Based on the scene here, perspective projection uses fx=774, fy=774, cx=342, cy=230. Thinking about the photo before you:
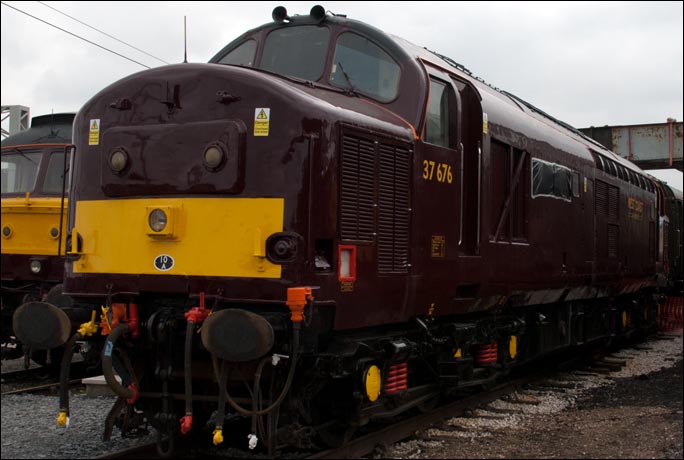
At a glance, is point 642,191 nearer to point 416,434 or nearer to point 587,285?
Result: point 587,285

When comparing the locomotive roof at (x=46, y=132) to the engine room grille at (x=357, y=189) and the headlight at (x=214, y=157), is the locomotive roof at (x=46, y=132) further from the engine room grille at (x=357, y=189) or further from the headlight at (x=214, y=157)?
the engine room grille at (x=357, y=189)

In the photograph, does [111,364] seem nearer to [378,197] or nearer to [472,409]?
[378,197]

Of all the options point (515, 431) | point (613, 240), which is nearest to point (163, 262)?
point (515, 431)

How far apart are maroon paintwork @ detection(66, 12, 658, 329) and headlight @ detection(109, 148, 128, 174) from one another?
8 centimetres

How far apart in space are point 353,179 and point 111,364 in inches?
88.6

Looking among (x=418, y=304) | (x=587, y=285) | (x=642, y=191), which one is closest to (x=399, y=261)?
(x=418, y=304)

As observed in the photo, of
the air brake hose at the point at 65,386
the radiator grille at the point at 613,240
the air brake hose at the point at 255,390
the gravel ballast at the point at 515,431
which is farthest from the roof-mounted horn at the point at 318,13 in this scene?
the radiator grille at the point at 613,240

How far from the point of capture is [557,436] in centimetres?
747

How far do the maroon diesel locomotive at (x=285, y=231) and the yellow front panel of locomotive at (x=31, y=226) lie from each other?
4.43 m

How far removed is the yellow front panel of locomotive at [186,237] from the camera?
5562 millimetres

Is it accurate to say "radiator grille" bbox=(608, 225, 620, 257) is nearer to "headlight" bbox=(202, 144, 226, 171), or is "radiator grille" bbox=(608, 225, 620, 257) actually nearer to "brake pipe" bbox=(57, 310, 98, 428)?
"headlight" bbox=(202, 144, 226, 171)

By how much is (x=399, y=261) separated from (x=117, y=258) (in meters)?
2.29

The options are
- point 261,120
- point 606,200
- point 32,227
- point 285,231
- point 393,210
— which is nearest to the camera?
point 285,231

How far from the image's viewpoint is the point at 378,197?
6266 mm
